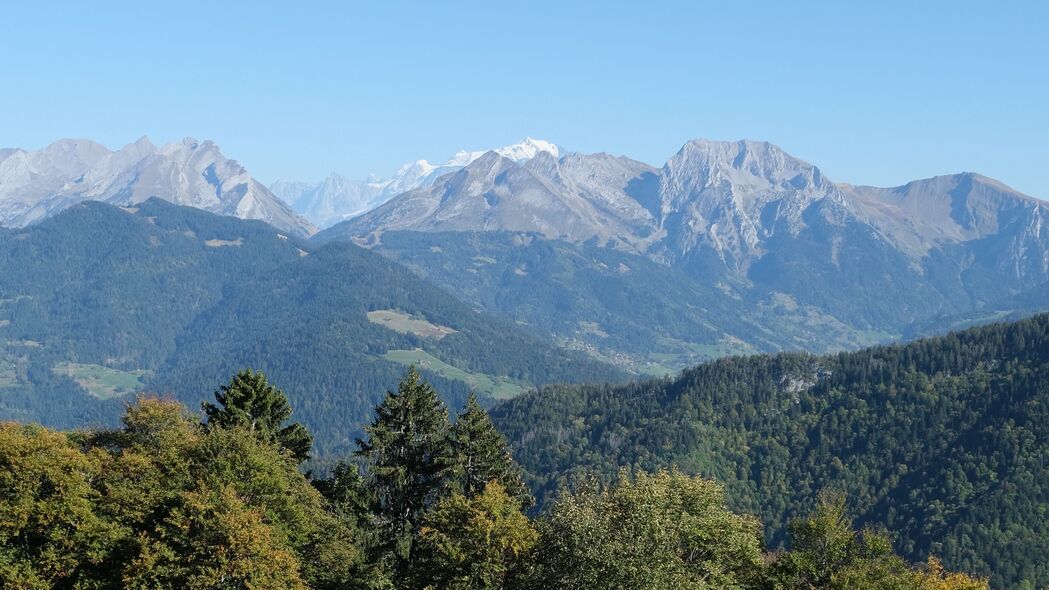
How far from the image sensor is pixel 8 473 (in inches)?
2317

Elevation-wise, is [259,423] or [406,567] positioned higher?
[259,423]

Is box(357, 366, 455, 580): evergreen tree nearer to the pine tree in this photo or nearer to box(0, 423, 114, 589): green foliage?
the pine tree

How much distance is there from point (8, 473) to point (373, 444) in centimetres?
2821

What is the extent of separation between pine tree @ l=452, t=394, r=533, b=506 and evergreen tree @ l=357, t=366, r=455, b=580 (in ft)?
4.78

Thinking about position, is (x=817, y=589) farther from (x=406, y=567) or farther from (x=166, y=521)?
(x=166, y=521)

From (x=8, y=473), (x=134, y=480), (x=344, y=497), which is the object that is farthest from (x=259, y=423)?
(x=8, y=473)

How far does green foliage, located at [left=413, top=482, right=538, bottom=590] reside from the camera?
58406 millimetres

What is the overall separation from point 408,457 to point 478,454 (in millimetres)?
6385

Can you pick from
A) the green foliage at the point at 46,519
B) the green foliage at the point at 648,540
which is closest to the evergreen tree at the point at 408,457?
the green foliage at the point at 648,540

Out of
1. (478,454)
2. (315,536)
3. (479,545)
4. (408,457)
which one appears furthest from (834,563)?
(315,536)

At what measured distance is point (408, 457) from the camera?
8075 cm

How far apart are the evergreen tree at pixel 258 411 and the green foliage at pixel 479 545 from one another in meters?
25.4

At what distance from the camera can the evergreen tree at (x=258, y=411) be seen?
267 feet

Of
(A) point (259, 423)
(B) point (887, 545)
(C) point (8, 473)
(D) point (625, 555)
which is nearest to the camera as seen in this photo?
(D) point (625, 555)
